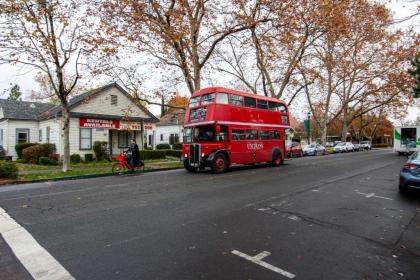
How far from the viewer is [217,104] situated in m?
14.2

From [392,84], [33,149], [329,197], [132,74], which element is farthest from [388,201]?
[392,84]

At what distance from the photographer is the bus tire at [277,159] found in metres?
18.2

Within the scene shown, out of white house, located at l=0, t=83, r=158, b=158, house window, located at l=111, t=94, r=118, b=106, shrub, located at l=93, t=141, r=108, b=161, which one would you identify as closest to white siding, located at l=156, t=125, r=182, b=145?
white house, located at l=0, t=83, r=158, b=158

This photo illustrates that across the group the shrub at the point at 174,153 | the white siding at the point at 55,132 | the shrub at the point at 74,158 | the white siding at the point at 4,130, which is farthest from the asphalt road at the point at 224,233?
the white siding at the point at 4,130

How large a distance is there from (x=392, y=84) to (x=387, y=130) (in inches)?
2020

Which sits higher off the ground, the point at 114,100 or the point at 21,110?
the point at 114,100

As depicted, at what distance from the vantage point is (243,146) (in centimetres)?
1583

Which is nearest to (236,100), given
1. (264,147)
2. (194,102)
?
(194,102)

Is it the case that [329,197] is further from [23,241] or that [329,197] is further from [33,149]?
[33,149]

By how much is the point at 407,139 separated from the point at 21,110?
41.0m

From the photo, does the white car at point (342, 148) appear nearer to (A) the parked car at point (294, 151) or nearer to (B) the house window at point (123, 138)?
(A) the parked car at point (294, 151)

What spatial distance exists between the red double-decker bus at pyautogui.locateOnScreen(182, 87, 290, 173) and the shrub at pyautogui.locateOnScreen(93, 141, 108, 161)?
1063 cm

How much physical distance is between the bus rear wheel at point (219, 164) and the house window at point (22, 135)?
2188 cm

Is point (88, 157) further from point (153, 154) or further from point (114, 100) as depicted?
point (114, 100)
